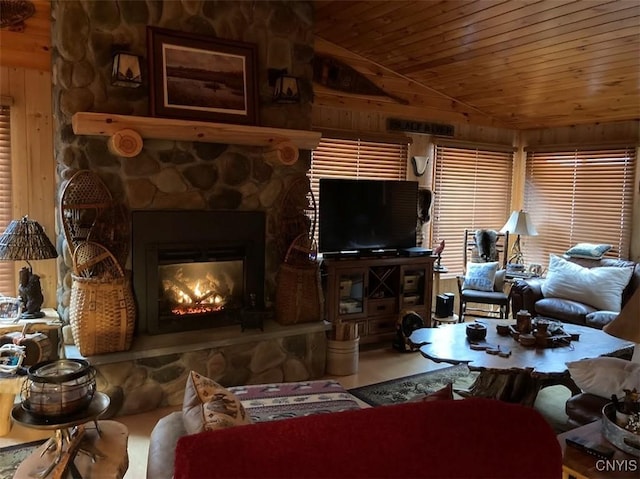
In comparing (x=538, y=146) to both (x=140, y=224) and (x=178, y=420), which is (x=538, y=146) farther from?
(x=178, y=420)

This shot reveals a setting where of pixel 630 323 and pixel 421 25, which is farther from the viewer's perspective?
pixel 421 25

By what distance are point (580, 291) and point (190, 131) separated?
386cm

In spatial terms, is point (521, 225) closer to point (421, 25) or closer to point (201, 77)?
point (421, 25)

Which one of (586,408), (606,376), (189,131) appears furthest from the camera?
(189,131)

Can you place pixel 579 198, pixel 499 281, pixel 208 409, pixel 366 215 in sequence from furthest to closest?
pixel 579 198
pixel 499 281
pixel 366 215
pixel 208 409

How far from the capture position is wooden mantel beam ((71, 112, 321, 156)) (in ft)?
10.2

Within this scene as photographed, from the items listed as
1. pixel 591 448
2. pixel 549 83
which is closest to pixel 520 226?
pixel 549 83

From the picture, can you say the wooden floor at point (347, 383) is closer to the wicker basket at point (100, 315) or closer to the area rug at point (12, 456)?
the area rug at point (12, 456)

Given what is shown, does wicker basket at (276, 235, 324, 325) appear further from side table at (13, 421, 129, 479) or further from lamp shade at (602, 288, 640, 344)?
lamp shade at (602, 288, 640, 344)

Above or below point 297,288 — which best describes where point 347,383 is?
below

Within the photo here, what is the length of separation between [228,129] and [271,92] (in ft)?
2.14

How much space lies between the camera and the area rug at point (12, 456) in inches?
102

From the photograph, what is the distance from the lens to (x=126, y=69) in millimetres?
3203

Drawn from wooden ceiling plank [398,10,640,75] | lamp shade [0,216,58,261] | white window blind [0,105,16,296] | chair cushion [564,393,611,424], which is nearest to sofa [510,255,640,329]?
wooden ceiling plank [398,10,640,75]
